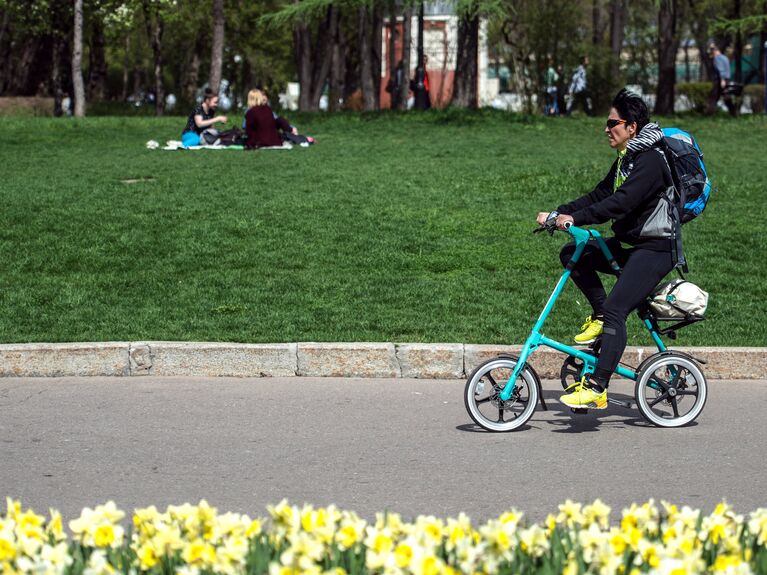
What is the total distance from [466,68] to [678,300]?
2216 centimetres

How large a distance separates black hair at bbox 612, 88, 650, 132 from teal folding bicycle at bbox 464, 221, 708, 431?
2.10 feet

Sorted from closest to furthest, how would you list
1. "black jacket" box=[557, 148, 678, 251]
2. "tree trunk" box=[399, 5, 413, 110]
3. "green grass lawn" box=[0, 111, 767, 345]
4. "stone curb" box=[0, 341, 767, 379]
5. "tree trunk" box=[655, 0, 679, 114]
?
1. "black jacket" box=[557, 148, 678, 251]
2. "stone curb" box=[0, 341, 767, 379]
3. "green grass lawn" box=[0, 111, 767, 345]
4. "tree trunk" box=[655, 0, 679, 114]
5. "tree trunk" box=[399, 5, 413, 110]

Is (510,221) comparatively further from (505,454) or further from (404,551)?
(404,551)

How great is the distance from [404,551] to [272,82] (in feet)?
207

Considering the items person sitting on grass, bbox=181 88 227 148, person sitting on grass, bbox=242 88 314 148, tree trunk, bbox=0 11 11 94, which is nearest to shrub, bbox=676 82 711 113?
tree trunk, bbox=0 11 11 94

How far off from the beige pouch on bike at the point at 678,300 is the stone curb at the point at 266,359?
64.3 inches

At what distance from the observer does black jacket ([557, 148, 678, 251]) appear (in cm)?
677

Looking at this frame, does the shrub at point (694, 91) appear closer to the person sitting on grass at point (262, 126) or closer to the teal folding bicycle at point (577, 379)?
the person sitting on grass at point (262, 126)

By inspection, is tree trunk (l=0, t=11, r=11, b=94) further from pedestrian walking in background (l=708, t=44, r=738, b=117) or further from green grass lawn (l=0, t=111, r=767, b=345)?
pedestrian walking in background (l=708, t=44, r=738, b=117)

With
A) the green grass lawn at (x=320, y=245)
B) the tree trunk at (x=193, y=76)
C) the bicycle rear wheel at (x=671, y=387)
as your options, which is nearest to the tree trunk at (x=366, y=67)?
the green grass lawn at (x=320, y=245)

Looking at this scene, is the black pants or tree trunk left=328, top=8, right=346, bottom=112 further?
tree trunk left=328, top=8, right=346, bottom=112

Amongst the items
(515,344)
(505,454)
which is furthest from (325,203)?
(505,454)

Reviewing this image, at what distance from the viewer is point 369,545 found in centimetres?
362

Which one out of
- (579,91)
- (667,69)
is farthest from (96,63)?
(667,69)
